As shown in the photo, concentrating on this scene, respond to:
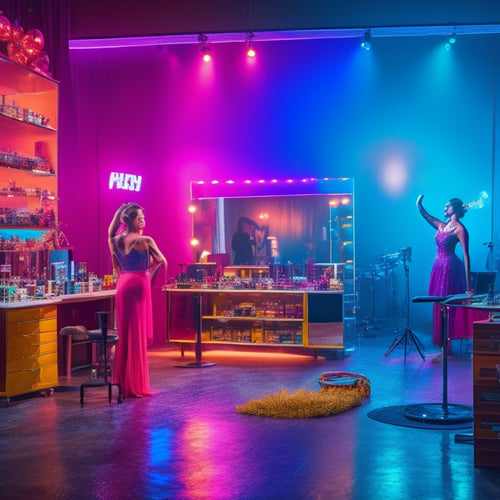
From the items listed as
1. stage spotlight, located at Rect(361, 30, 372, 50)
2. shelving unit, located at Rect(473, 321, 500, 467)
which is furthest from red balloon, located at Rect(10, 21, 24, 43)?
shelving unit, located at Rect(473, 321, 500, 467)

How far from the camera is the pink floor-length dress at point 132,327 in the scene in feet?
22.3

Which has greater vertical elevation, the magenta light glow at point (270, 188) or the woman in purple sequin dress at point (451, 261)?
the magenta light glow at point (270, 188)

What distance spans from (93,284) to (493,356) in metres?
5.25

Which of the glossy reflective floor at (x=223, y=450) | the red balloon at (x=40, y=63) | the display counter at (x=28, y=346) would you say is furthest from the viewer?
the red balloon at (x=40, y=63)

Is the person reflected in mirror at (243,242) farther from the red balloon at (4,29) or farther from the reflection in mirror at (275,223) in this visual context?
the red balloon at (4,29)

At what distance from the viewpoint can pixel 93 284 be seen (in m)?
8.48

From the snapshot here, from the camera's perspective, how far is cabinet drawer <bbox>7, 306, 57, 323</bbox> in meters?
6.65

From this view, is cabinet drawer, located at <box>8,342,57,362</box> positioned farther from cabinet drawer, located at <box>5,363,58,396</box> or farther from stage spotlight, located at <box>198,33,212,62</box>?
stage spotlight, located at <box>198,33,212,62</box>

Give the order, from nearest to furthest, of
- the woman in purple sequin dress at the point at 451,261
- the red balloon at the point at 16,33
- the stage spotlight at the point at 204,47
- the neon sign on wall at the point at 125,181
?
the red balloon at the point at 16,33, the woman in purple sequin dress at the point at 451,261, the neon sign on wall at the point at 125,181, the stage spotlight at the point at 204,47

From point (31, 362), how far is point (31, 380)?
174 millimetres

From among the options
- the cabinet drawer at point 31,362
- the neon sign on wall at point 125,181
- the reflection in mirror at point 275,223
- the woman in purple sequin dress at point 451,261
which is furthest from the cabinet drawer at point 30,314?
the woman in purple sequin dress at point 451,261

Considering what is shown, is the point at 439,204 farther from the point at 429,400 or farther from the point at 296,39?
the point at 429,400

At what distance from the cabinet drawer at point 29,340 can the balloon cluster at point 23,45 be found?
9.67 feet

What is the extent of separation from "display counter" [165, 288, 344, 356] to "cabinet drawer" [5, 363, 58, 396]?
226 centimetres
